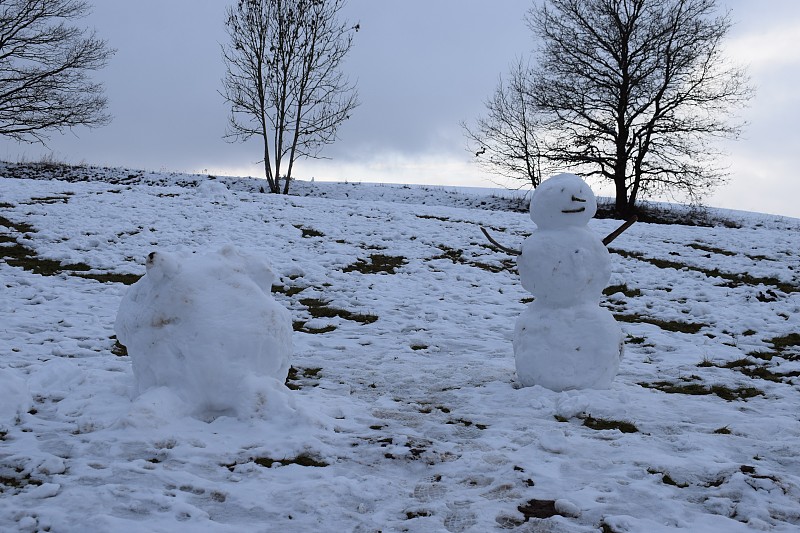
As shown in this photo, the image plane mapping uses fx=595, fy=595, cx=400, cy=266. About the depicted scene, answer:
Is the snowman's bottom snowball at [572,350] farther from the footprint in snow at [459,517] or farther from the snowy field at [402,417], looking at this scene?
the footprint in snow at [459,517]

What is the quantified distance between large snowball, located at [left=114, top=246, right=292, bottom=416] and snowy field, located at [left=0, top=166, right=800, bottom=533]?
0.21m

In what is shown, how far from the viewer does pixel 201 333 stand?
434cm

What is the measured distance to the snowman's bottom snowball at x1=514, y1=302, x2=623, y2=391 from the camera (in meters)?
5.35

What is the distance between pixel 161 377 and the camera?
172 inches

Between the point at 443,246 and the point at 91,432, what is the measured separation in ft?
33.5

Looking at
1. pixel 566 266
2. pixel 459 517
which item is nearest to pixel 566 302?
pixel 566 266

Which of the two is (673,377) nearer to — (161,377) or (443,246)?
(161,377)

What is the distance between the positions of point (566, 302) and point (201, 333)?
323cm

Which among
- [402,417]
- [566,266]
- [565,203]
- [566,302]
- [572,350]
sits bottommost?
[402,417]

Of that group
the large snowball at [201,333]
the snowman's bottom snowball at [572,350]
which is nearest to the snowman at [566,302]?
the snowman's bottom snowball at [572,350]

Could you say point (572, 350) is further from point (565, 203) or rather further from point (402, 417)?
point (402, 417)

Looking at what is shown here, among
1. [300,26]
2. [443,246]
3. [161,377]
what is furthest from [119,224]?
[300,26]

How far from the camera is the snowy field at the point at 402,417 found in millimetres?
3182

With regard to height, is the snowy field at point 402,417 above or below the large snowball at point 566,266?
below
